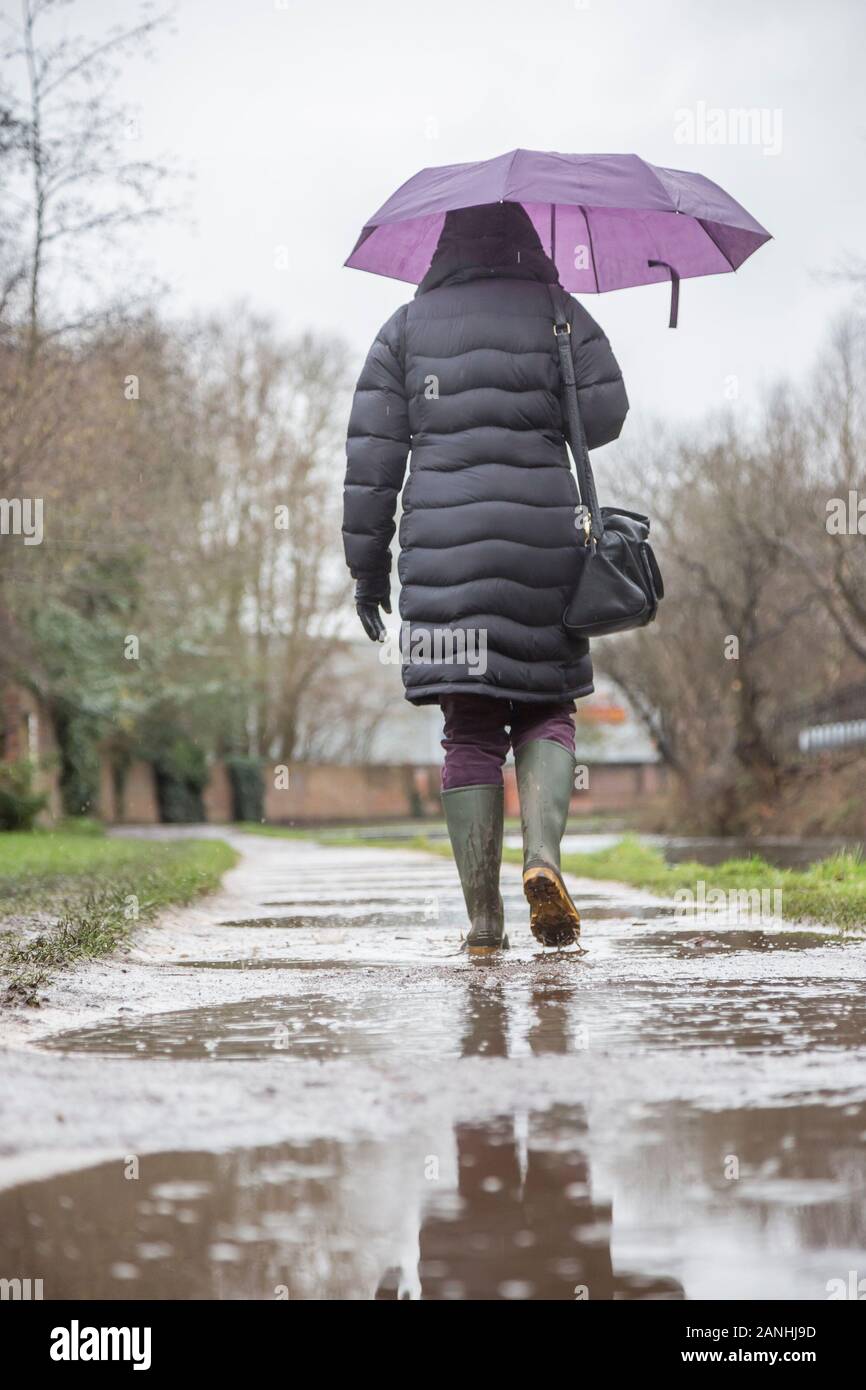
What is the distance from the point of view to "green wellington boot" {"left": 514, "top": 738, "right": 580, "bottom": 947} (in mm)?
5277

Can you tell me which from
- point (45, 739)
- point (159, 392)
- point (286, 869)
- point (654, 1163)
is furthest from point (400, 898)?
point (45, 739)

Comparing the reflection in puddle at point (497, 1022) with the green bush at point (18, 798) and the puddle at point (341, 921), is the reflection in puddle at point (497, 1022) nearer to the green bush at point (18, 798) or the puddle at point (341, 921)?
the puddle at point (341, 921)

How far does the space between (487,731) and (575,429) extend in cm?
106

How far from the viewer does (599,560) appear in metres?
5.67

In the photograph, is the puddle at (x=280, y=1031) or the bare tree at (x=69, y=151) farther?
the bare tree at (x=69, y=151)

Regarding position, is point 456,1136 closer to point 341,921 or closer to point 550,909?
point 550,909

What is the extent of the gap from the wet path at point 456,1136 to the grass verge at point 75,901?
420 millimetres

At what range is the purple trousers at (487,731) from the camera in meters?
5.71

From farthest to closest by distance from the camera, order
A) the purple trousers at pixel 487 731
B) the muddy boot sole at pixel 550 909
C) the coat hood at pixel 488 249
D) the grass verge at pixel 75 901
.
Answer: the coat hood at pixel 488 249, the purple trousers at pixel 487 731, the muddy boot sole at pixel 550 909, the grass verge at pixel 75 901

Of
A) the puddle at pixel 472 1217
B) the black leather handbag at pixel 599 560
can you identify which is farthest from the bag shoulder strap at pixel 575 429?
the puddle at pixel 472 1217

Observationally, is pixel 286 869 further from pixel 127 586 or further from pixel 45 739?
pixel 45 739

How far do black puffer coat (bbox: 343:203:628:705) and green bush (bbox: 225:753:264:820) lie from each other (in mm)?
45714

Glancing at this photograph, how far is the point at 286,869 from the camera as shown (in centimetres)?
1476
